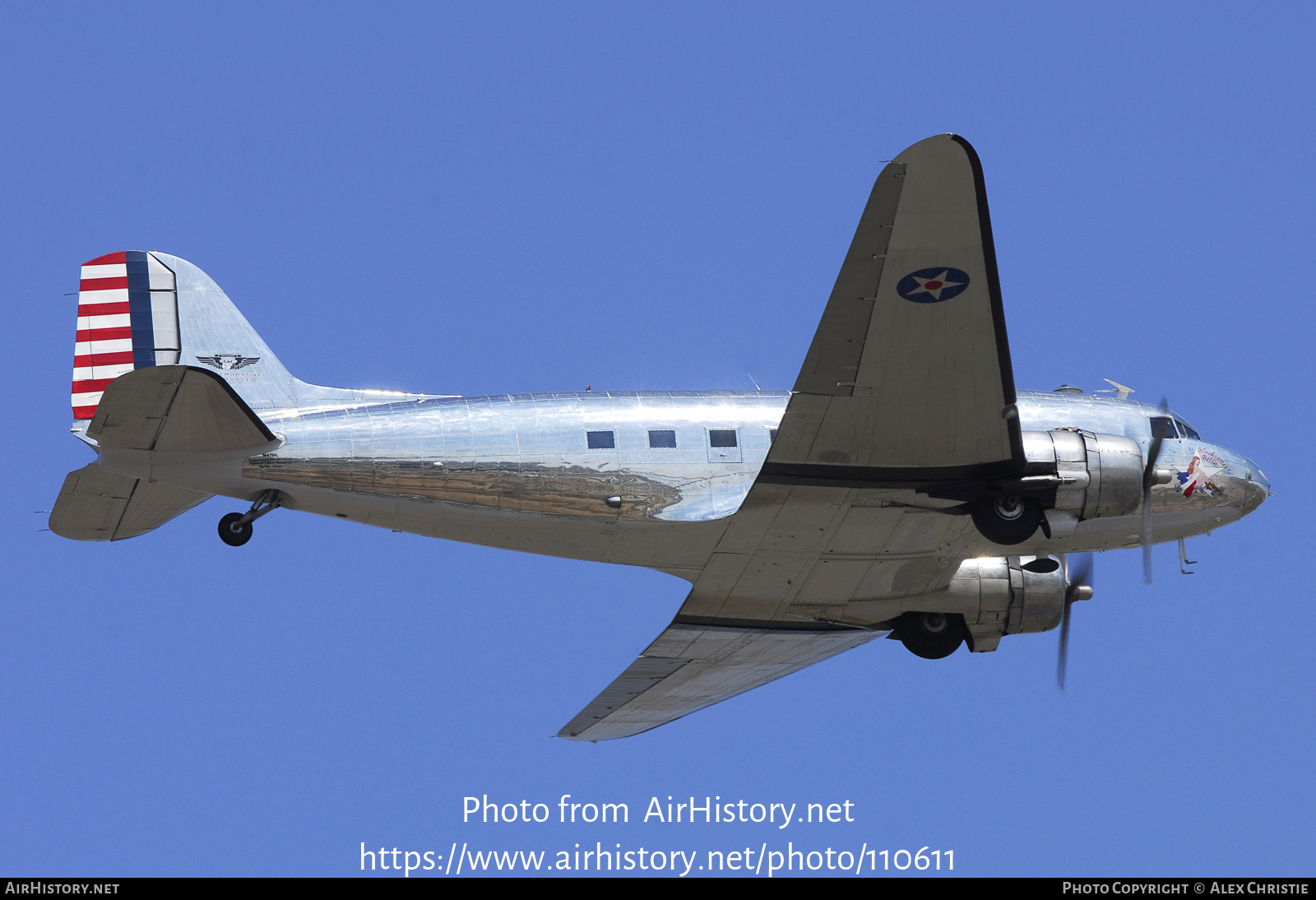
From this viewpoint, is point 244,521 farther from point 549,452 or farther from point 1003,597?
point 1003,597

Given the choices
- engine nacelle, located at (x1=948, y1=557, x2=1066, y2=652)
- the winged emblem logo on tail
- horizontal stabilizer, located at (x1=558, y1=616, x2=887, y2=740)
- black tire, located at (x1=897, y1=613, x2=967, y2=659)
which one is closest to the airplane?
the winged emblem logo on tail

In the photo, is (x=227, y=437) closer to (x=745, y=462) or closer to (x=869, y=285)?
(x=745, y=462)

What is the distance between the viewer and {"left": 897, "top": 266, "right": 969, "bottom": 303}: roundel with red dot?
1459 cm

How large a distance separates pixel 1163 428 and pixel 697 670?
8022 millimetres

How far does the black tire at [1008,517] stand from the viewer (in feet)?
56.1

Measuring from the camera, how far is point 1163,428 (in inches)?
755

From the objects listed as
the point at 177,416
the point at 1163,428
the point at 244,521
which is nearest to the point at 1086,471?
the point at 1163,428

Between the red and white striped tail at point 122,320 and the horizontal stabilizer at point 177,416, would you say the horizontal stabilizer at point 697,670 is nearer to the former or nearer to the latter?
the horizontal stabilizer at point 177,416

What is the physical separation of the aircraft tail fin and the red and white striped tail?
0.03ft

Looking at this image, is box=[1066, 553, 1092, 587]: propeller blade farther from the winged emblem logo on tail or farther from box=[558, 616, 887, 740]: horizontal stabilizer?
the winged emblem logo on tail

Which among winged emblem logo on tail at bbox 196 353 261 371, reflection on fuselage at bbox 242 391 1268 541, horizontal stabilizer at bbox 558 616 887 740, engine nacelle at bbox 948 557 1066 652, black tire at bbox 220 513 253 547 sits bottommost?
horizontal stabilizer at bbox 558 616 887 740

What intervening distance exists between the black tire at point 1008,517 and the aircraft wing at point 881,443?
380mm

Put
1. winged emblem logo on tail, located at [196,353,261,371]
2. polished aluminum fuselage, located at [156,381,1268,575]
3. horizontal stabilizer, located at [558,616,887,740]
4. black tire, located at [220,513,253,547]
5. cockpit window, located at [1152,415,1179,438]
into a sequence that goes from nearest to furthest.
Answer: black tire, located at [220,513,253,547] → polished aluminum fuselage, located at [156,381,1268,575] → winged emblem logo on tail, located at [196,353,261,371] → cockpit window, located at [1152,415,1179,438] → horizontal stabilizer, located at [558,616,887,740]
